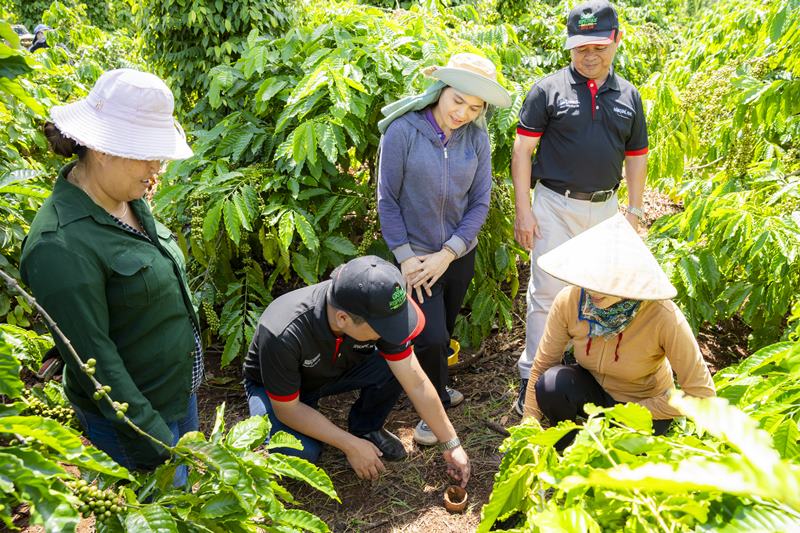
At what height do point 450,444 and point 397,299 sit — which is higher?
point 397,299

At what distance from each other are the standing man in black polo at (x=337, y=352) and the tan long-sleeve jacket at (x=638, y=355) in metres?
0.50

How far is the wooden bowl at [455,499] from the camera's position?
261cm

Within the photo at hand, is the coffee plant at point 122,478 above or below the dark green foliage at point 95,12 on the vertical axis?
above

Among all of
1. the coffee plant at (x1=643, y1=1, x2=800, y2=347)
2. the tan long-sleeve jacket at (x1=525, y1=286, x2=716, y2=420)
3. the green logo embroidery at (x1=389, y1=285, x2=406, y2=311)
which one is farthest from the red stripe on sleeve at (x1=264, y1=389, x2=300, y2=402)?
the coffee plant at (x1=643, y1=1, x2=800, y2=347)

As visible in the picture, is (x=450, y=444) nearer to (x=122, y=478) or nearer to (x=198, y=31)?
(x=122, y=478)

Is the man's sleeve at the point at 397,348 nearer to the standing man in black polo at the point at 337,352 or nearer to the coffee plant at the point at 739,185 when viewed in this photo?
the standing man in black polo at the point at 337,352

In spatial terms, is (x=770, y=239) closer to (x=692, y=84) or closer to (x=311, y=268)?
(x=692, y=84)

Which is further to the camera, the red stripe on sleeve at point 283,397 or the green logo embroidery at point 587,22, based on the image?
the green logo embroidery at point 587,22

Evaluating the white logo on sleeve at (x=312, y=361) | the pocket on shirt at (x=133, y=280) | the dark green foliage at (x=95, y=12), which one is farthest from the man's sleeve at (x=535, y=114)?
the dark green foliage at (x=95, y=12)

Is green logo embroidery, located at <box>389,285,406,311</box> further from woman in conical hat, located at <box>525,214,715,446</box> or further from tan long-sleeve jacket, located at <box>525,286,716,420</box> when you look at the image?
tan long-sleeve jacket, located at <box>525,286,716,420</box>

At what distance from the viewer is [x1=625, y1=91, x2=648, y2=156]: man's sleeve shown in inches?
121

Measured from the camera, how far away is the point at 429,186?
109 inches

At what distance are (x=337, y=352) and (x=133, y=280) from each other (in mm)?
978

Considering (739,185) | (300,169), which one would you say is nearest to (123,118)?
(300,169)
